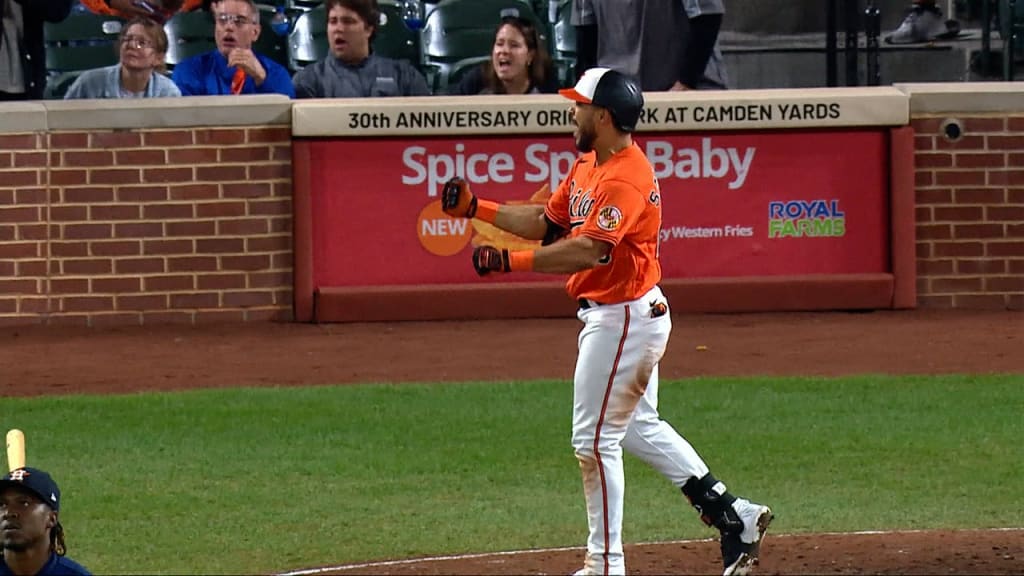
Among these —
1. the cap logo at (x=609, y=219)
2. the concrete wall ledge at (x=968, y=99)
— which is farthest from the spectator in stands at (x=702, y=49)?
the cap logo at (x=609, y=219)

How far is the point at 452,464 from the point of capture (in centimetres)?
940

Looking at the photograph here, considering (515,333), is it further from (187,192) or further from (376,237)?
(187,192)

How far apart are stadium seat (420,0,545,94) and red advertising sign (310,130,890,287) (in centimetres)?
195

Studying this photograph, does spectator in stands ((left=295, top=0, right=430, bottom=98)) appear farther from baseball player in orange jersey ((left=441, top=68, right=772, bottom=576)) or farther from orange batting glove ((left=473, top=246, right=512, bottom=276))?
orange batting glove ((left=473, top=246, right=512, bottom=276))

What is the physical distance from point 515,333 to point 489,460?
3580 mm

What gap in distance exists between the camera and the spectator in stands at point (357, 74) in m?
13.2

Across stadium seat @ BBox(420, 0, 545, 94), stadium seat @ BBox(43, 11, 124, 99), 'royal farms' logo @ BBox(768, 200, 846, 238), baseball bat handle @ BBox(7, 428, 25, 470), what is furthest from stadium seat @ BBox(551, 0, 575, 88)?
baseball bat handle @ BBox(7, 428, 25, 470)

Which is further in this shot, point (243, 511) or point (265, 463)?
point (265, 463)

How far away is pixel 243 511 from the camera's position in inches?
333

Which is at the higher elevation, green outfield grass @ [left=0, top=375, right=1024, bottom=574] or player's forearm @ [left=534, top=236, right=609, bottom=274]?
player's forearm @ [left=534, top=236, right=609, bottom=274]

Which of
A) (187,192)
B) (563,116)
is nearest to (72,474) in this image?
(187,192)

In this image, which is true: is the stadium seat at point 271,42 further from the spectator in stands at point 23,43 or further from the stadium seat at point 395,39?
the spectator in stands at point 23,43

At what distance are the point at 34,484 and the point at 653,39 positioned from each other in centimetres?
876

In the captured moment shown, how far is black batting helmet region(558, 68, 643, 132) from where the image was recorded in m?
6.96
